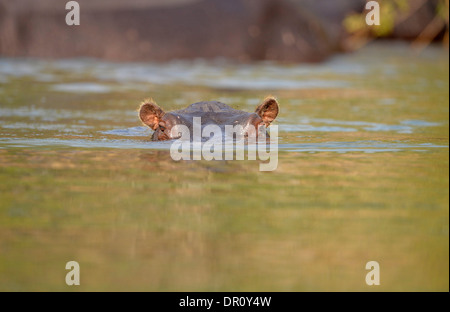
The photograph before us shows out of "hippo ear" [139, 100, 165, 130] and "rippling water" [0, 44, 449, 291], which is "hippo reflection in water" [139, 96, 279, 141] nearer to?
"hippo ear" [139, 100, 165, 130]

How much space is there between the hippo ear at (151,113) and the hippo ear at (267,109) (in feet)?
2.46

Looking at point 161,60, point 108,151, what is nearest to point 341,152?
point 108,151

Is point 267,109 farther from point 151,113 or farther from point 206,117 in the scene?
point 151,113

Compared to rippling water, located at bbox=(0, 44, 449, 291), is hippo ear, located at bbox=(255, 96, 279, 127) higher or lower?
higher

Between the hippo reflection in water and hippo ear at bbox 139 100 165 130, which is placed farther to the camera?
hippo ear at bbox 139 100 165 130

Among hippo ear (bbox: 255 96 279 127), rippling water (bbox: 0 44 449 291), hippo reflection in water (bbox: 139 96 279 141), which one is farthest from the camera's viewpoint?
hippo ear (bbox: 255 96 279 127)

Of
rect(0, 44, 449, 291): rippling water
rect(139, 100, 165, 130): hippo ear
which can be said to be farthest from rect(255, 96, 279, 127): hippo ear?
rect(139, 100, 165, 130): hippo ear

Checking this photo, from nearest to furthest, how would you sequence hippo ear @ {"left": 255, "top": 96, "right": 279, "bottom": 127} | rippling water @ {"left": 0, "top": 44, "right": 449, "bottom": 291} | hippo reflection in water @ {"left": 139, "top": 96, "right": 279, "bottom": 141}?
rippling water @ {"left": 0, "top": 44, "right": 449, "bottom": 291}
hippo reflection in water @ {"left": 139, "top": 96, "right": 279, "bottom": 141}
hippo ear @ {"left": 255, "top": 96, "right": 279, "bottom": 127}

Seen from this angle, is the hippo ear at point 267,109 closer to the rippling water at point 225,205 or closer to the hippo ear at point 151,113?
the rippling water at point 225,205

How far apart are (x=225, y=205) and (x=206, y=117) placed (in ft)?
7.07

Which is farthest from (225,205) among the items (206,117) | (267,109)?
(267,109)

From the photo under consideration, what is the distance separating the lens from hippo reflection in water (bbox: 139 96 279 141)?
21.5 feet

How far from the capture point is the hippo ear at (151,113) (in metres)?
6.74

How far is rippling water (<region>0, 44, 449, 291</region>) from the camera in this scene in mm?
3492
